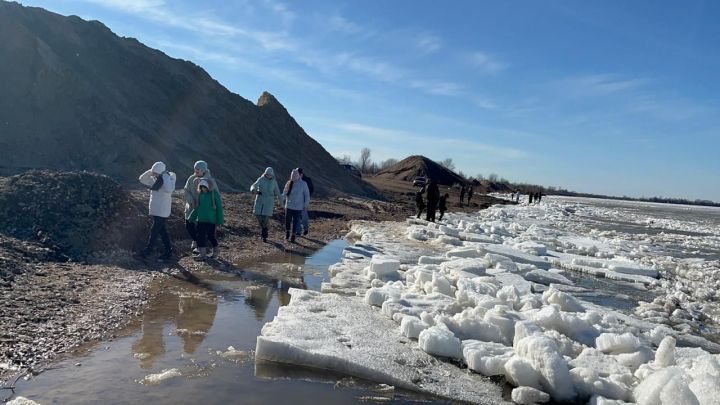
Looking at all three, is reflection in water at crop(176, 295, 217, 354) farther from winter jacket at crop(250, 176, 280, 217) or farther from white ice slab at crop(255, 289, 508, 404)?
winter jacket at crop(250, 176, 280, 217)

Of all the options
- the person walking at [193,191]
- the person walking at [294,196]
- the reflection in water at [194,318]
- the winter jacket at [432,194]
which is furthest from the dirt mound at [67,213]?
the winter jacket at [432,194]

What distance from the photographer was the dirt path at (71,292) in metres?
4.21

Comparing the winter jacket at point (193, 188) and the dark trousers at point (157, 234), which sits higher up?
the winter jacket at point (193, 188)

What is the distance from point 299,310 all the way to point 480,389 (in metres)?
2.28

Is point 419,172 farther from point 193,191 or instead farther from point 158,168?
point 158,168

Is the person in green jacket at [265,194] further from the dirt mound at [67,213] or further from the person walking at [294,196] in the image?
the dirt mound at [67,213]

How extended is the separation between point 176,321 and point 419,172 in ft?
216

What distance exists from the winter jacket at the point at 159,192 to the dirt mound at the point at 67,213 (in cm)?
96

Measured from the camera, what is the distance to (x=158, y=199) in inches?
321

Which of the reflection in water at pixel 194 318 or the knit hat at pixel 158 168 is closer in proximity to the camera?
the reflection in water at pixel 194 318

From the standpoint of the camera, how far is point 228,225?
11.9 meters

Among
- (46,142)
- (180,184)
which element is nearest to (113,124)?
(46,142)

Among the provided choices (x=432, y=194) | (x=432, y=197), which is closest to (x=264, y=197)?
(x=432, y=194)

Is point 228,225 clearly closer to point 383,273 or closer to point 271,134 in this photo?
point 383,273
